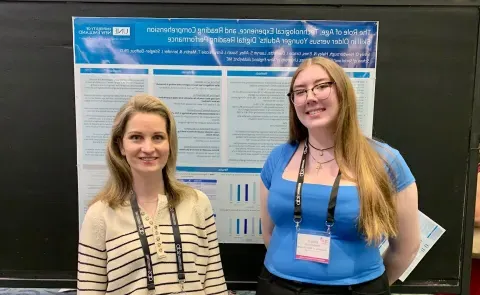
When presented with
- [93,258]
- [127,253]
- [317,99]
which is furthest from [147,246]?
[317,99]

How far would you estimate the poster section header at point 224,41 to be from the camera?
73.4 inches

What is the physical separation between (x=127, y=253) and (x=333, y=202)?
0.67m

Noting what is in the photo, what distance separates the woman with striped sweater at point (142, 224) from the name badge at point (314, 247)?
32 cm

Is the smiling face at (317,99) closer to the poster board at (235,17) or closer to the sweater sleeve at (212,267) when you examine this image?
the sweater sleeve at (212,267)

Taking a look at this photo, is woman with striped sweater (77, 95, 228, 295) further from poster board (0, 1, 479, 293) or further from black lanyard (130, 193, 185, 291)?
poster board (0, 1, 479, 293)

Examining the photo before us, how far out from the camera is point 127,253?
1.29 metres

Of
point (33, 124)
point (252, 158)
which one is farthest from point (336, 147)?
point (33, 124)

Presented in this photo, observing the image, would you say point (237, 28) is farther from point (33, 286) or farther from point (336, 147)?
point (33, 286)

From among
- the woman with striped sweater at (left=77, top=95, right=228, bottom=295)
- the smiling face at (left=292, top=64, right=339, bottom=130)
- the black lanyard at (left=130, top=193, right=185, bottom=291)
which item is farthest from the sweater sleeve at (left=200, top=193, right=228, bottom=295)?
the smiling face at (left=292, top=64, right=339, bottom=130)

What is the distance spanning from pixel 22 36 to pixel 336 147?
4.92 ft

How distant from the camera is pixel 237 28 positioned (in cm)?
187

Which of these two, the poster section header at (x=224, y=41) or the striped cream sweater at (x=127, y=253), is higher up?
the poster section header at (x=224, y=41)

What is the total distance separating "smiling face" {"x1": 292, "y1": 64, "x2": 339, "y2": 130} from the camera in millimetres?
1352

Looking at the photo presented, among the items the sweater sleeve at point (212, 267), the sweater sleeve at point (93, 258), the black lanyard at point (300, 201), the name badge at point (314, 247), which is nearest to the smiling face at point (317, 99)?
the black lanyard at point (300, 201)
